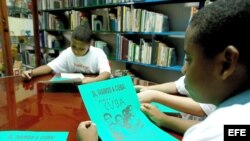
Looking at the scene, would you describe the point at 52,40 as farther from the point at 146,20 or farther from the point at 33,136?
A: the point at 33,136

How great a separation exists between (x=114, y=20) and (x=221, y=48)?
2.35m

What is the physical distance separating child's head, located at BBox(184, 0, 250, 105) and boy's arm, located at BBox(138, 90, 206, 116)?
16.7 inches

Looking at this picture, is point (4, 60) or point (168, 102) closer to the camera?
point (168, 102)

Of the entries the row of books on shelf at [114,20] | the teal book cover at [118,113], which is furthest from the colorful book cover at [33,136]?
the row of books on shelf at [114,20]

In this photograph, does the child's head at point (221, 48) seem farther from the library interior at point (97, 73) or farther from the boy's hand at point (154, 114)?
the boy's hand at point (154, 114)

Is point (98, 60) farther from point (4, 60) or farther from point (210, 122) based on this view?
point (210, 122)

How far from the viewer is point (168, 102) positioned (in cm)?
91

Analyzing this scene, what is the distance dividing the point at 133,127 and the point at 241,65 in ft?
1.31

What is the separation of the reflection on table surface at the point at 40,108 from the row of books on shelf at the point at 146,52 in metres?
1.24

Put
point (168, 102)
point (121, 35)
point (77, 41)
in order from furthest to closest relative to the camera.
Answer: point (121, 35) < point (77, 41) < point (168, 102)

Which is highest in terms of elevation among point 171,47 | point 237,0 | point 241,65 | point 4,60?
point 237,0

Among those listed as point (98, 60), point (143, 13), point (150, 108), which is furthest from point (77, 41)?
point (150, 108)

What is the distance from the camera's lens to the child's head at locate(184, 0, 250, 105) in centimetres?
39

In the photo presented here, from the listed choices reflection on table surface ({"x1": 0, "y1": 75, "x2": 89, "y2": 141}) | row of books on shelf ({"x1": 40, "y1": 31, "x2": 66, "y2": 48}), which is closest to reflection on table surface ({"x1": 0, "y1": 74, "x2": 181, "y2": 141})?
reflection on table surface ({"x1": 0, "y1": 75, "x2": 89, "y2": 141})
